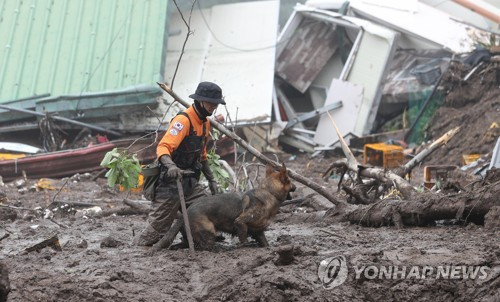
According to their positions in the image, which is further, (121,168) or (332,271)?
(121,168)

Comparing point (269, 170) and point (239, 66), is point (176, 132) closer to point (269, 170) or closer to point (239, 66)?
point (269, 170)

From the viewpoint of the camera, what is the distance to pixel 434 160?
51.4 feet

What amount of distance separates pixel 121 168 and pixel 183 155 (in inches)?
52.7

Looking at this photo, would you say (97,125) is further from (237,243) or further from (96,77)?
(237,243)

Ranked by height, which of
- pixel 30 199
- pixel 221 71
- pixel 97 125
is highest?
pixel 221 71

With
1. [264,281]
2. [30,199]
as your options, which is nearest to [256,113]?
[30,199]

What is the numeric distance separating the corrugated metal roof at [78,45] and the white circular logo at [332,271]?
10.1 metres

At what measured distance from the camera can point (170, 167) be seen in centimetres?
764

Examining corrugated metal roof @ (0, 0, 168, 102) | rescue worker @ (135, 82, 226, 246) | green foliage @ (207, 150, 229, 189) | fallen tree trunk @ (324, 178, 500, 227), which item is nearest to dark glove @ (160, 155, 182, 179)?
rescue worker @ (135, 82, 226, 246)

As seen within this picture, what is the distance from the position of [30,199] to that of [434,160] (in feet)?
24.2

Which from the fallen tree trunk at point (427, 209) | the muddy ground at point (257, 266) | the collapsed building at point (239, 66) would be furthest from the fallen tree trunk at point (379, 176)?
the collapsed building at point (239, 66)

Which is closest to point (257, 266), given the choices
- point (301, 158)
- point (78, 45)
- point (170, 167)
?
point (170, 167)

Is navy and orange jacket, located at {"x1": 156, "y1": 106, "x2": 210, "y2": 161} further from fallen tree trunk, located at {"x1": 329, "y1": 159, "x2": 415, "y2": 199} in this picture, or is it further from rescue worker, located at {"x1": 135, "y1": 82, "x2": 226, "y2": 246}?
fallen tree trunk, located at {"x1": 329, "y1": 159, "x2": 415, "y2": 199}

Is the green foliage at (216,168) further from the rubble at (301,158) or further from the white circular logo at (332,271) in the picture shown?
the white circular logo at (332,271)
